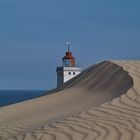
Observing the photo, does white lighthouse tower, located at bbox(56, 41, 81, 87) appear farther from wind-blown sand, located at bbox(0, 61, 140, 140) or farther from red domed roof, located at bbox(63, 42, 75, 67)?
wind-blown sand, located at bbox(0, 61, 140, 140)

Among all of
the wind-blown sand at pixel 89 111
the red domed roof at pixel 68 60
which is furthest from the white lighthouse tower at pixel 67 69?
the wind-blown sand at pixel 89 111

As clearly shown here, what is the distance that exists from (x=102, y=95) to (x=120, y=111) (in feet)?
11.5

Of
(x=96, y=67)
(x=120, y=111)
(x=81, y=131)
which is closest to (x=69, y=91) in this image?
(x=96, y=67)

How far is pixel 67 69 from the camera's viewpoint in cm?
3591

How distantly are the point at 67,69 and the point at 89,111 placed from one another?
2693 centimetres

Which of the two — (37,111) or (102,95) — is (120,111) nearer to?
(102,95)

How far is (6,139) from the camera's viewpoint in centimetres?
827

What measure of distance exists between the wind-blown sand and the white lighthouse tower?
1910 cm

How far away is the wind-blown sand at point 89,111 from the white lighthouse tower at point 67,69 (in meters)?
19.1

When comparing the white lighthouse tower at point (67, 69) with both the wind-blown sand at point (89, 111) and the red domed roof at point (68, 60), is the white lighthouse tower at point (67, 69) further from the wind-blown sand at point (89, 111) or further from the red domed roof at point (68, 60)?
the wind-blown sand at point (89, 111)

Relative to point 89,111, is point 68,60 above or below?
above

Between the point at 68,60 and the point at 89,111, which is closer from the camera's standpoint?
the point at 89,111

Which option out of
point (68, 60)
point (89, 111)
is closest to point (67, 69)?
point (68, 60)

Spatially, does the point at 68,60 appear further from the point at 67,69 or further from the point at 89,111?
the point at 89,111
